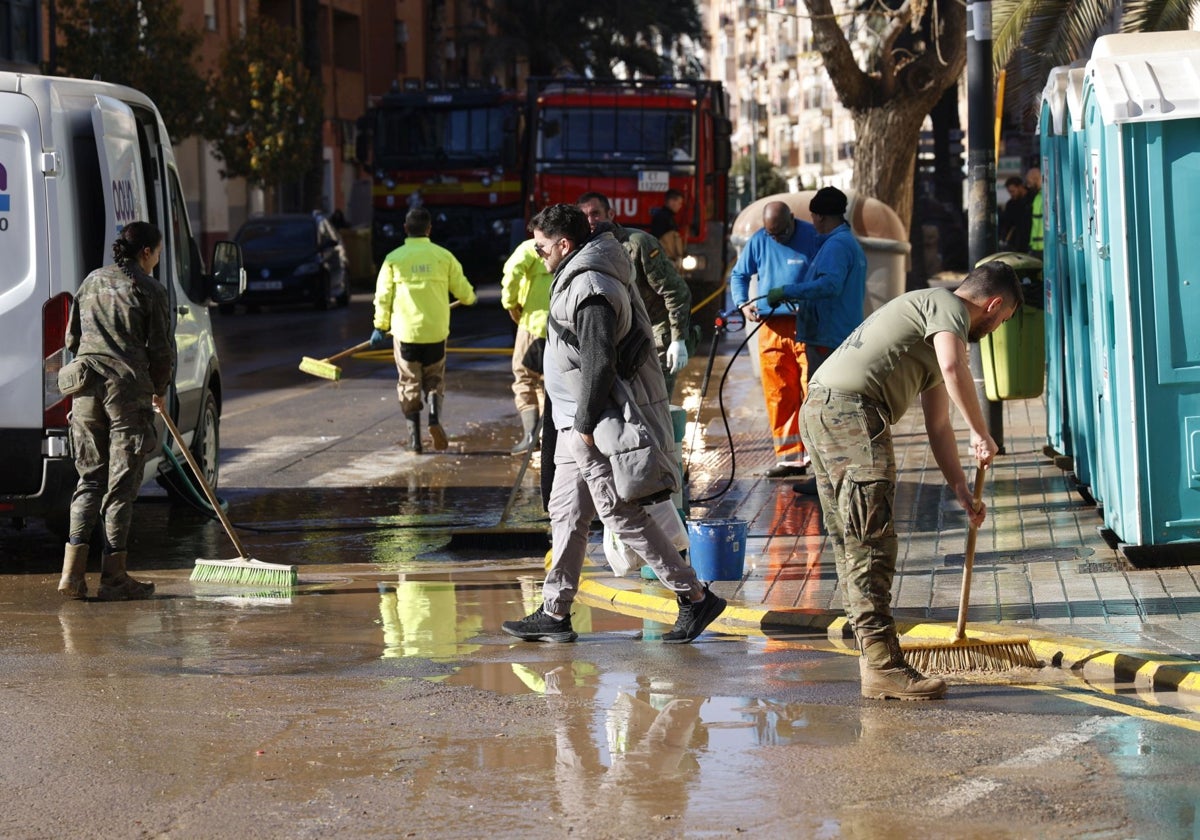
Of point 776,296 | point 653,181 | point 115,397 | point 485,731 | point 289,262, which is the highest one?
point 653,181

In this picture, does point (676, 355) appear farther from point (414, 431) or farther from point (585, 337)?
point (414, 431)

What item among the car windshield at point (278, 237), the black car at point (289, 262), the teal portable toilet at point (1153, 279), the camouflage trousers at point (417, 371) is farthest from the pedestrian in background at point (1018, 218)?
the car windshield at point (278, 237)

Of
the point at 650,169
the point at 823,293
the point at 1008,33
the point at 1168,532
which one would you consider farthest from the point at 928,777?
the point at 650,169

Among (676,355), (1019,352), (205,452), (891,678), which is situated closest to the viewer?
(891,678)

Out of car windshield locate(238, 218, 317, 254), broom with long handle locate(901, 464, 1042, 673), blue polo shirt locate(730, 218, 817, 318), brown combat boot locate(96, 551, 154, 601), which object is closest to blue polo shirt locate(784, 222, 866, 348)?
blue polo shirt locate(730, 218, 817, 318)

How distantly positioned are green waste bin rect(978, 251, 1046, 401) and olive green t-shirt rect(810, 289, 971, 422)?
5.71m

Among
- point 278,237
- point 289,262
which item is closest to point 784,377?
point 289,262

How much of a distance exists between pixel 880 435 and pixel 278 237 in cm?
2829

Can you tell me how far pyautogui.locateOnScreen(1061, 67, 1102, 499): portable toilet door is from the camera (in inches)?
398

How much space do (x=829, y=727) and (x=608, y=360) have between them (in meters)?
1.77

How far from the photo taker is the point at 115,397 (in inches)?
355

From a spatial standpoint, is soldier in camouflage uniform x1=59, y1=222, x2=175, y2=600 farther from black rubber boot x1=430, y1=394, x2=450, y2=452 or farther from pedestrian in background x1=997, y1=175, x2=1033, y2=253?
pedestrian in background x1=997, y1=175, x2=1033, y2=253

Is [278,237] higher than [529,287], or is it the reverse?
[278,237]

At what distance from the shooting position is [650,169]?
27.1 metres
